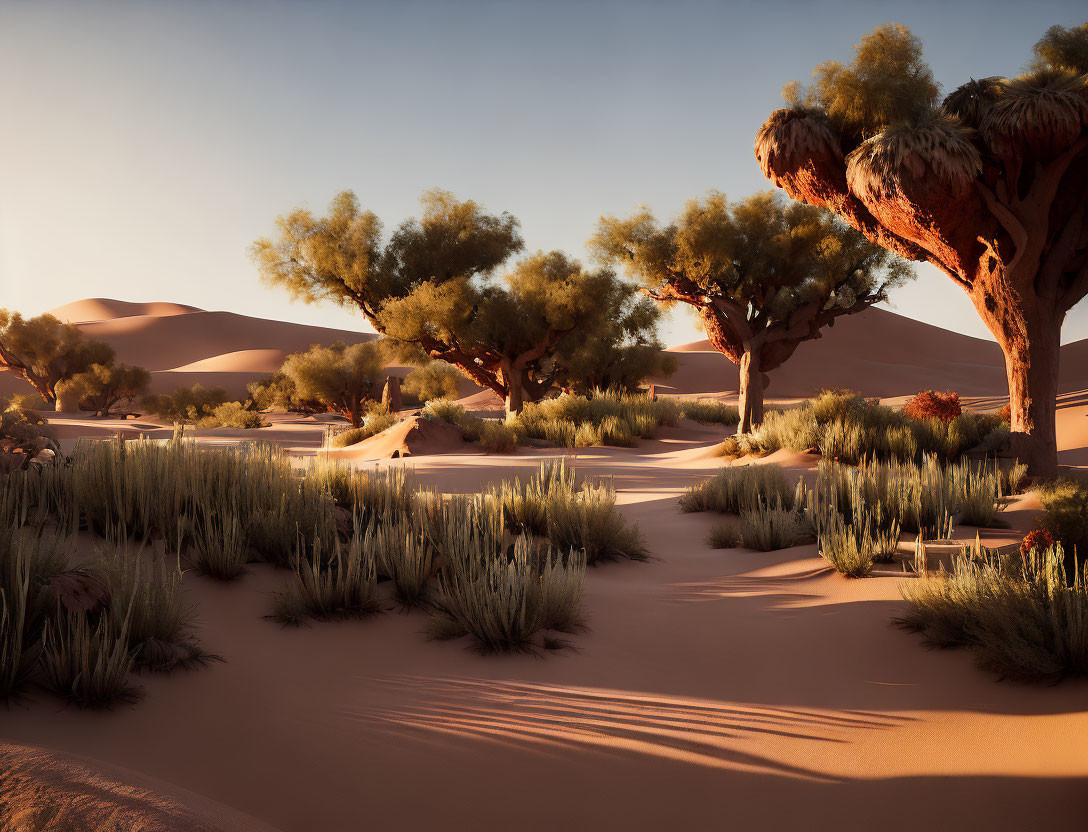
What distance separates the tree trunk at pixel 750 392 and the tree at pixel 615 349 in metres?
6.57

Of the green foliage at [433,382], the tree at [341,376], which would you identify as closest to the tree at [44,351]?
the tree at [341,376]

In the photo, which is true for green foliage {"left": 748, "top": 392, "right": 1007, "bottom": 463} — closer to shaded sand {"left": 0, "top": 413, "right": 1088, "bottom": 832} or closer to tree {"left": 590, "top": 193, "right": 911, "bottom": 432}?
tree {"left": 590, "top": 193, "right": 911, "bottom": 432}

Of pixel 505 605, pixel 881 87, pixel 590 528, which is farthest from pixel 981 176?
pixel 505 605

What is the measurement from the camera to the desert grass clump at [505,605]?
4.26 m

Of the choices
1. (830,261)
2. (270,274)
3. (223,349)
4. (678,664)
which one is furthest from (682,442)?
(223,349)

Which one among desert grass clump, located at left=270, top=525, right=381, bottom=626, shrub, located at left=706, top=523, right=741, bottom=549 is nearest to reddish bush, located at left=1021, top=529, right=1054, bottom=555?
shrub, located at left=706, top=523, right=741, bottom=549

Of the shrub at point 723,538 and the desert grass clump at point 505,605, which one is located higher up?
the desert grass clump at point 505,605

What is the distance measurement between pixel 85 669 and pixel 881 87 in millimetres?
12411

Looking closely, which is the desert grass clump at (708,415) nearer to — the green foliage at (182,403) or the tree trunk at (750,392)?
the tree trunk at (750,392)

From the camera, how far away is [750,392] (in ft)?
62.7

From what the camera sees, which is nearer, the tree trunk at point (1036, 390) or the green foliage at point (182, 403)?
the tree trunk at point (1036, 390)

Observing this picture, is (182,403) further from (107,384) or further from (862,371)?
(862,371)

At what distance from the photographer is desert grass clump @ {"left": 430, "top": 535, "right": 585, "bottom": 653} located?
14.0ft

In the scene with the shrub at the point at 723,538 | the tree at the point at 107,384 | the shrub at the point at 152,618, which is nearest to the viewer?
the shrub at the point at 152,618
